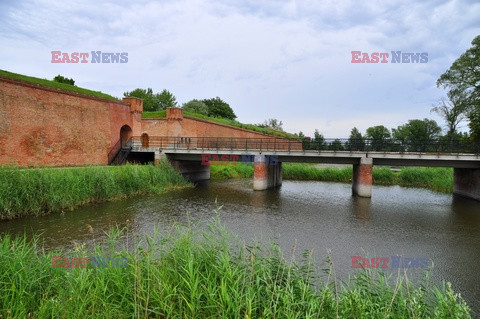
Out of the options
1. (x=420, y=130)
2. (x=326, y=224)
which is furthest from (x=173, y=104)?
(x=420, y=130)

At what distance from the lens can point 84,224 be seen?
1116 cm

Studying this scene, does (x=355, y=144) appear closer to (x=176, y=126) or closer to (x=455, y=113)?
(x=176, y=126)

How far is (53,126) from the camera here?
64.7ft

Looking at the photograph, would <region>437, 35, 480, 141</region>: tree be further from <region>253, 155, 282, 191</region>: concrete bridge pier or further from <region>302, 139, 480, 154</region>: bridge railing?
<region>253, 155, 282, 191</region>: concrete bridge pier

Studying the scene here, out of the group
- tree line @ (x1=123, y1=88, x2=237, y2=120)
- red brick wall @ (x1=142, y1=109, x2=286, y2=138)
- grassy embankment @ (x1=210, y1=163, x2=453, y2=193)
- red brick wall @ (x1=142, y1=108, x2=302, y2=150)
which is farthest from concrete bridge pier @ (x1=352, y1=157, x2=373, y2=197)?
tree line @ (x1=123, y1=88, x2=237, y2=120)

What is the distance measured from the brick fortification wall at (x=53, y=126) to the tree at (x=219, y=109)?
38160 mm

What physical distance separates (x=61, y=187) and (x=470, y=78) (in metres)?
38.5

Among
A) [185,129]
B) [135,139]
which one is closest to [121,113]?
[135,139]

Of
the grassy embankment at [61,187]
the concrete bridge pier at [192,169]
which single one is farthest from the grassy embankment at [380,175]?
the grassy embankment at [61,187]

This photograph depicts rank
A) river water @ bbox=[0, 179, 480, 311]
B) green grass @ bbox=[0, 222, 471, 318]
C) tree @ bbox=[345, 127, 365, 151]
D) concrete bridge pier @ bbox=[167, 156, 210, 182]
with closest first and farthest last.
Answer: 1. green grass @ bbox=[0, 222, 471, 318]
2. river water @ bbox=[0, 179, 480, 311]
3. tree @ bbox=[345, 127, 365, 151]
4. concrete bridge pier @ bbox=[167, 156, 210, 182]

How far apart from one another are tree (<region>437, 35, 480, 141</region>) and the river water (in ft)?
52.7

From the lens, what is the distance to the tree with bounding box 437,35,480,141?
29859mm

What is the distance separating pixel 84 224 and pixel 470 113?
125ft

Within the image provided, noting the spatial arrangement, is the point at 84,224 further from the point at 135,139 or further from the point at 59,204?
the point at 135,139
